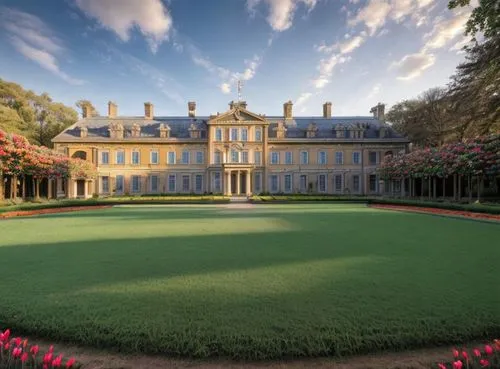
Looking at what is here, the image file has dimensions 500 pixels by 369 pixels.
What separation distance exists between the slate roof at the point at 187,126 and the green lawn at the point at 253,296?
31.5 meters

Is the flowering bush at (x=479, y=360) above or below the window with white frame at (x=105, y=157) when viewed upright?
below

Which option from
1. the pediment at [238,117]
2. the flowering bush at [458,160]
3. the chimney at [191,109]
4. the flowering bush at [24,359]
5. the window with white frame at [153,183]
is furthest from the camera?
the chimney at [191,109]

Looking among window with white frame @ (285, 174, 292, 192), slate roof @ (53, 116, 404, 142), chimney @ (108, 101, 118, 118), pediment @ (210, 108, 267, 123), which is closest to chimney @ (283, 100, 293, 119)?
slate roof @ (53, 116, 404, 142)

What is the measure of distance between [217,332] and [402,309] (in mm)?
2203

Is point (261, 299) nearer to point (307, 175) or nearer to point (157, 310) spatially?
point (157, 310)

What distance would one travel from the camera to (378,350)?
7.75ft

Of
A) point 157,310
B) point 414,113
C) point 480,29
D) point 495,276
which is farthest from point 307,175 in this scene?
point 157,310

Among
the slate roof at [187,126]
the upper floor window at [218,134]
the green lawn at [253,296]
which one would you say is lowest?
the green lawn at [253,296]

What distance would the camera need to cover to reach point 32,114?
120 ft

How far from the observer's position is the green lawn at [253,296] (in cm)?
244

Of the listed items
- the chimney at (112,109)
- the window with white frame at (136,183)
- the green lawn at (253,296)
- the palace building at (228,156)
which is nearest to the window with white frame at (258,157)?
the palace building at (228,156)

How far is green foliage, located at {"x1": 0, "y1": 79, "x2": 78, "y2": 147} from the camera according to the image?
104 feet

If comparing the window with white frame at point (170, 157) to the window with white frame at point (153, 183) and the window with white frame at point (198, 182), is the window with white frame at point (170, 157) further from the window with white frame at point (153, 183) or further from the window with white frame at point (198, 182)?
the window with white frame at point (198, 182)

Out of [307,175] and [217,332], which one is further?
[307,175]
